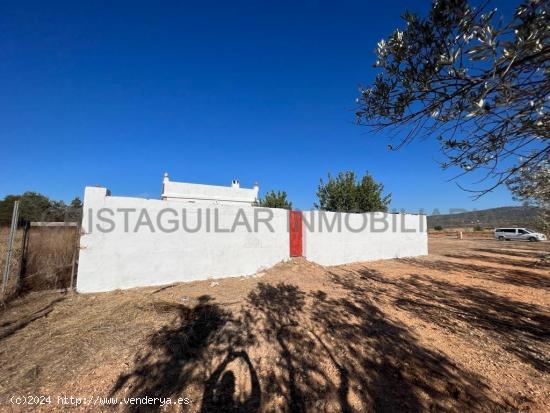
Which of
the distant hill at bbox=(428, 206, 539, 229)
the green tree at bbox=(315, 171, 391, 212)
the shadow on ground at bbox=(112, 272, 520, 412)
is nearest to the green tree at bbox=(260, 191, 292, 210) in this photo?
the green tree at bbox=(315, 171, 391, 212)

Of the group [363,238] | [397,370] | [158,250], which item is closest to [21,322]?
[158,250]

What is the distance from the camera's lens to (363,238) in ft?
36.8

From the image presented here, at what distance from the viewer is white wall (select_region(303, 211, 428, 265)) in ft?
31.3

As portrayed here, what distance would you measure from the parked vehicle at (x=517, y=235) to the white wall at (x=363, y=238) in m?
21.0

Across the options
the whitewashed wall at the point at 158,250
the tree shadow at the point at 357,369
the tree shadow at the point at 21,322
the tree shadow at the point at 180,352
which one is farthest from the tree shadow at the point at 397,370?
the tree shadow at the point at 21,322

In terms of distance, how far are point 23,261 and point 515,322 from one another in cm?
974

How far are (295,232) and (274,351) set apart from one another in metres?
5.78

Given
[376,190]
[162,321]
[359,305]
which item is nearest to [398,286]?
[359,305]

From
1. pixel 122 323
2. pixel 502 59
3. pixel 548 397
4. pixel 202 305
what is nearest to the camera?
pixel 502 59

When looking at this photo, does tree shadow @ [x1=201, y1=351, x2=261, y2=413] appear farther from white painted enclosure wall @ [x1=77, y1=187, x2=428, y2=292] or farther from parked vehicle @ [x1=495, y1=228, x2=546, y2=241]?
parked vehicle @ [x1=495, y1=228, x2=546, y2=241]

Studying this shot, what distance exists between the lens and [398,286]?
6.99 meters

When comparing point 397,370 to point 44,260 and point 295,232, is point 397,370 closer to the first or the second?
point 295,232

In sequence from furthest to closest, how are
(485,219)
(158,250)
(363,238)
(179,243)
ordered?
1. (485,219)
2. (363,238)
3. (179,243)
4. (158,250)

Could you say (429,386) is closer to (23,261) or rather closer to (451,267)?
(23,261)
